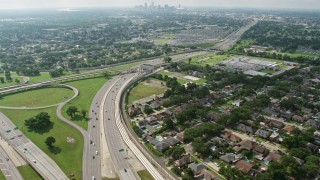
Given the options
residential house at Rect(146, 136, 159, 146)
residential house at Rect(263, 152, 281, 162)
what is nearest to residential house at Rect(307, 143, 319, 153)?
residential house at Rect(263, 152, 281, 162)

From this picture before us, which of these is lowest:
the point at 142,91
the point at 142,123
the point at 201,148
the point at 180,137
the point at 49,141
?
the point at 142,91

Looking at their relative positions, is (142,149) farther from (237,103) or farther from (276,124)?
(237,103)

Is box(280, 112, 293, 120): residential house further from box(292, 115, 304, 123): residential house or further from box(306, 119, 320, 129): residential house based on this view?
box(306, 119, 320, 129): residential house

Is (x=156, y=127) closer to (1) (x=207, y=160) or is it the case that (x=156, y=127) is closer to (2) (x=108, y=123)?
(2) (x=108, y=123)

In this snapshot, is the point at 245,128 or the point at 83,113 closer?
the point at 245,128

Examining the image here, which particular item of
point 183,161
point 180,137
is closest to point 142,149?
point 183,161

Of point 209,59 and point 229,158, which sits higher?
point 229,158

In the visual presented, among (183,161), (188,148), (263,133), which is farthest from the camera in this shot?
(263,133)
